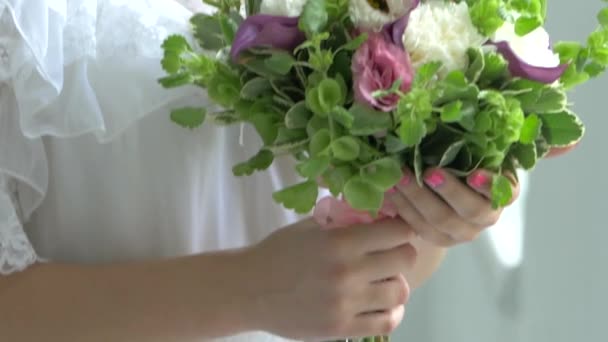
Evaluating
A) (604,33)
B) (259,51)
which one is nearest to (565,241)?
(604,33)

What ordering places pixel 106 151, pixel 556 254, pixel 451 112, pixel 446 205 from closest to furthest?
pixel 451 112, pixel 446 205, pixel 106 151, pixel 556 254

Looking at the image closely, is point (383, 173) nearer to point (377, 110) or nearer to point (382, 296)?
point (377, 110)

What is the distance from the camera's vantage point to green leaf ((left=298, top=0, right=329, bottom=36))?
61 centimetres

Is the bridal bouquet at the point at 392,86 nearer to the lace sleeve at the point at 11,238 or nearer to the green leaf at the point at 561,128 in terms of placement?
the green leaf at the point at 561,128

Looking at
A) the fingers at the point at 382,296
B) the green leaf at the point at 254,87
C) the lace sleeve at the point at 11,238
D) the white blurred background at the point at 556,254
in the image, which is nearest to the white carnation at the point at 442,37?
the green leaf at the point at 254,87

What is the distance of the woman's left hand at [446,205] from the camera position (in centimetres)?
66

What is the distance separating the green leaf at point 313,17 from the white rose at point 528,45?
0.12 metres

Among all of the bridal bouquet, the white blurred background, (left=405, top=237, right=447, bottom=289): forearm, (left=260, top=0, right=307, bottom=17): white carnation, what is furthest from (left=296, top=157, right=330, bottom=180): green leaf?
the white blurred background

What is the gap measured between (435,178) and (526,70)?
0.10 metres

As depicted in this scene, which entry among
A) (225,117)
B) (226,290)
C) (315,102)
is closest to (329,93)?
(315,102)

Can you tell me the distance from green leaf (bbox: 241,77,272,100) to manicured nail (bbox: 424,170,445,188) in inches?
5.3

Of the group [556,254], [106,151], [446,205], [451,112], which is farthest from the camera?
[556,254]

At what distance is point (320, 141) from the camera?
62 cm

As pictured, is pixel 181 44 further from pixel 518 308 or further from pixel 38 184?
pixel 518 308
